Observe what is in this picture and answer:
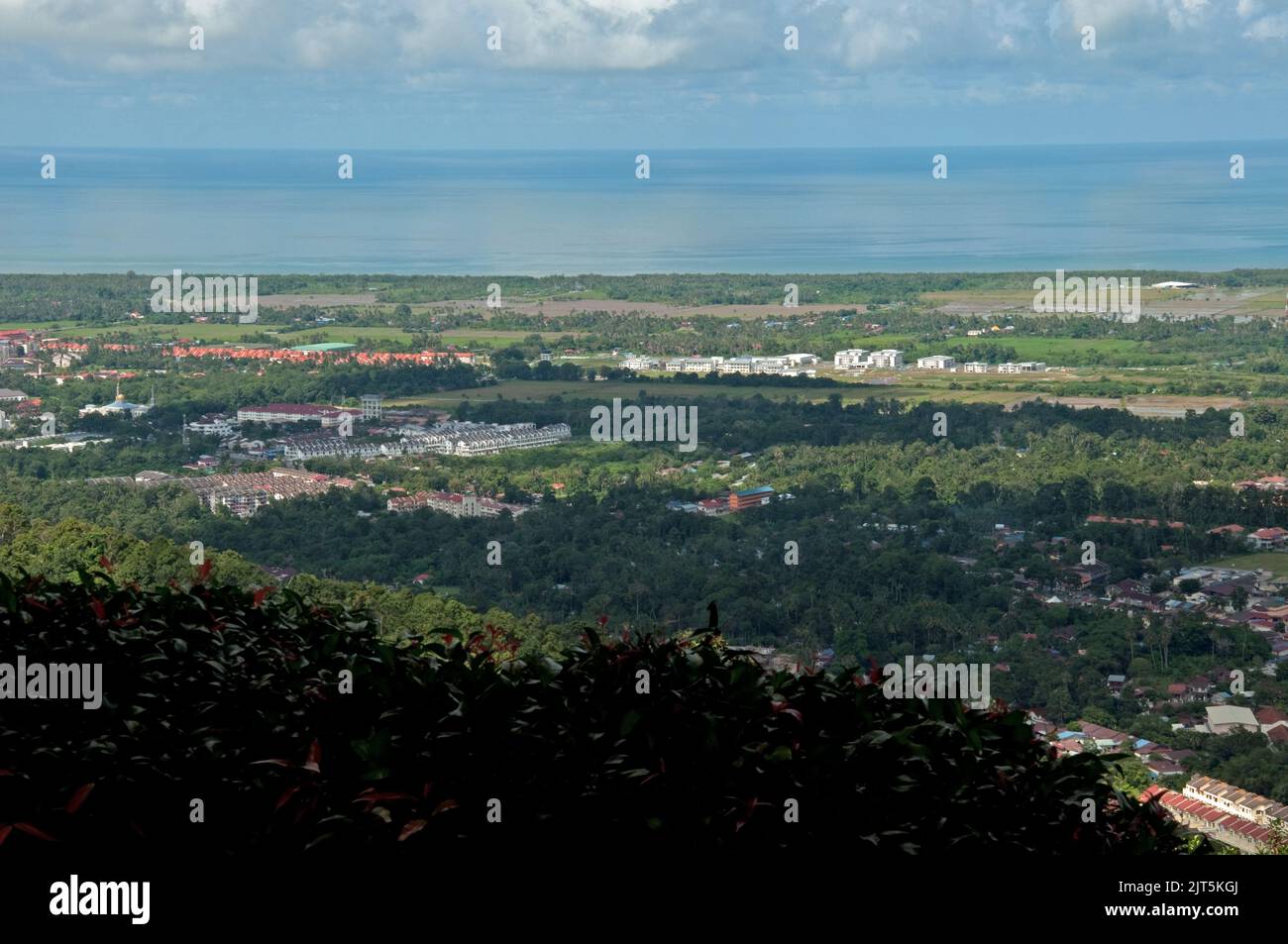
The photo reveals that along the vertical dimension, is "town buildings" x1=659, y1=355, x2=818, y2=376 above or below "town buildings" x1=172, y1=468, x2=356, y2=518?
above

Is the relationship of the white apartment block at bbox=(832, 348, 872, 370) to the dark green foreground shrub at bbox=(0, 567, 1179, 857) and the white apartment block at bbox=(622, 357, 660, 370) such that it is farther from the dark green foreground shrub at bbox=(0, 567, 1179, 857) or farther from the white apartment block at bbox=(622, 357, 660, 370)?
the dark green foreground shrub at bbox=(0, 567, 1179, 857)

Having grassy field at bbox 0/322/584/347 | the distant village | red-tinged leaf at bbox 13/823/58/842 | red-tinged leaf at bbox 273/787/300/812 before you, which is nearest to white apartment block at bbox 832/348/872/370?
the distant village

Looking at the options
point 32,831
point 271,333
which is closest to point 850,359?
point 271,333

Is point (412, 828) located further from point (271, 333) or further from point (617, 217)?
point (617, 217)

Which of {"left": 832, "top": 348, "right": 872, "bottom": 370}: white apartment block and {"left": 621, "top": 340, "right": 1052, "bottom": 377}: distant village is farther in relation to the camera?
{"left": 832, "top": 348, "right": 872, "bottom": 370}: white apartment block

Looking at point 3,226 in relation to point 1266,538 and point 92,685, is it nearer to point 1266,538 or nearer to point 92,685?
point 1266,538

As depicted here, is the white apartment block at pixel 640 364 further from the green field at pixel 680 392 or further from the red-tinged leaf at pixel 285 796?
the red-tinged leaf at pixel 285 796

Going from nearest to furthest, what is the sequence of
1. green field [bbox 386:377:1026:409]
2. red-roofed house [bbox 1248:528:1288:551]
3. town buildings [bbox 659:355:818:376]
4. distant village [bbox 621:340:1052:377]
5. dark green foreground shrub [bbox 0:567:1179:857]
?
1. dark green foreground shrub [bbox 0:567:1179:857]
2. red-roofed house [bbox 1248:528:1288:551]
3. green field [bbox 386:377:1026:409]
4. town buildings [bbox 659:355:818:376]
5. distant village [bbox 621:340:1052:377]
